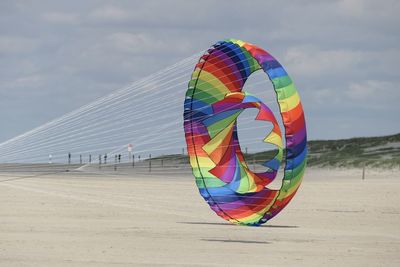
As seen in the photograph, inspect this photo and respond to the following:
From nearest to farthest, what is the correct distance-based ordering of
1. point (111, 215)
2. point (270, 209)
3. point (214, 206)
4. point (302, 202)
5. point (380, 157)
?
1. point (270, 209)
2. point (214, 206)
3. point (111, 215)
4. point (302, 202)
5. point (380, 157)

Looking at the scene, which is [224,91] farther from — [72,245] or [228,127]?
[72,245]

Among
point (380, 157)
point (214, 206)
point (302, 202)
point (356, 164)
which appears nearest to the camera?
point (214, 206)

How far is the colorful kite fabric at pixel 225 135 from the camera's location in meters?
20.3

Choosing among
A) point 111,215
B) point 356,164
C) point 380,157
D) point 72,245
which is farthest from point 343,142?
point 72,245

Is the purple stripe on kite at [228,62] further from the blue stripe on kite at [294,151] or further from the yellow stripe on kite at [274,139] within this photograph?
the blue stripe on kite at [294,151]

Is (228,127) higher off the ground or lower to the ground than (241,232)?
higher

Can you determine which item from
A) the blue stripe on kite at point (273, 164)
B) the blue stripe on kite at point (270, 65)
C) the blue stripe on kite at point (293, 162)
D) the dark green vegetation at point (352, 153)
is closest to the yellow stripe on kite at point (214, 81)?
the blue stripe on kite at point (273, 164)

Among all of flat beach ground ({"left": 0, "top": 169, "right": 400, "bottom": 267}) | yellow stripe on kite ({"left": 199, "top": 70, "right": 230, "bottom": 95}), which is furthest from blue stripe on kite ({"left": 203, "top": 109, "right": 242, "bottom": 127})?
flat beach ground ({"left": 0, "top": 169, "right": 400, "bottom": 267})

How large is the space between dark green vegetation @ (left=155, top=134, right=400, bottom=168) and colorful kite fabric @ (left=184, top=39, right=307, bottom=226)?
2347cm

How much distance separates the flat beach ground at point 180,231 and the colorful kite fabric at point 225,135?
1.70ft

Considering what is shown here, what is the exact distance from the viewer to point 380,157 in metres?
50.4

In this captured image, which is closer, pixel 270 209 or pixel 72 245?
pixel 72 245

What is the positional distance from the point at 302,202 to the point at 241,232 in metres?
9.36

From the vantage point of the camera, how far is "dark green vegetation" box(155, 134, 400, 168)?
4662 centimetres
